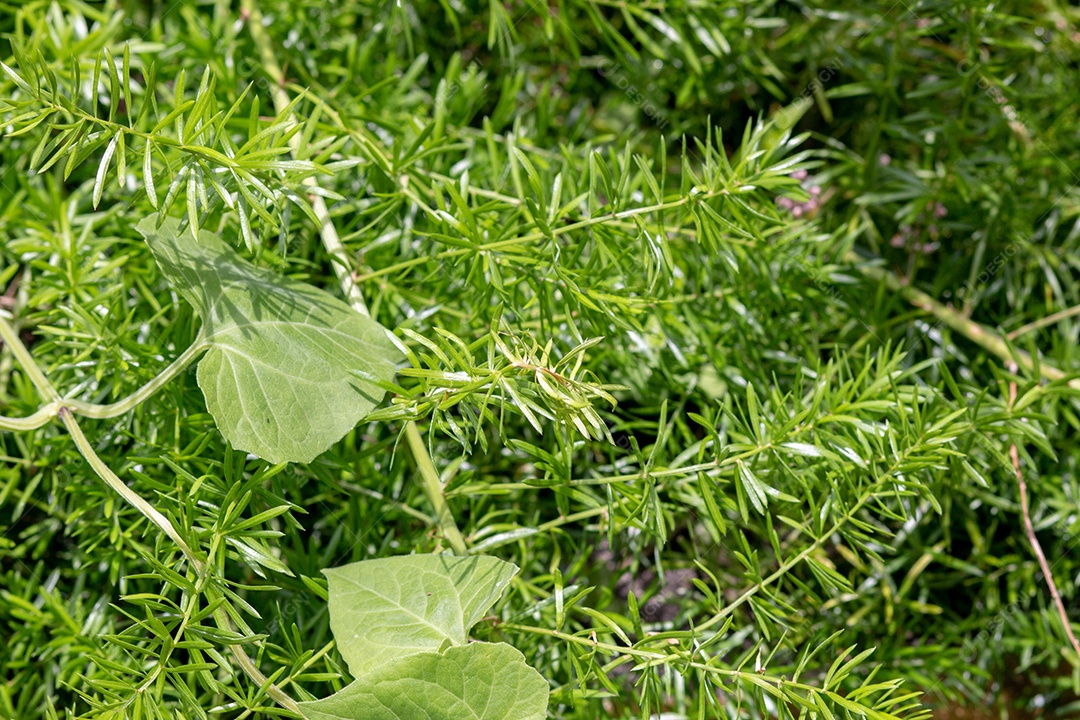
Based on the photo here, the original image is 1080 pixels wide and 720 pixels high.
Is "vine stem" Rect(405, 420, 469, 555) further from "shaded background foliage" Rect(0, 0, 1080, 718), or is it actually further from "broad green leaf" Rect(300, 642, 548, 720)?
"broad green leaf" Rect(300, 642, 548, 720)

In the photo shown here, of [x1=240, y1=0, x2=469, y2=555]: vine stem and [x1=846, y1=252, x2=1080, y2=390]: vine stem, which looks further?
[x1=846, y1=252, x2=1080, y2=390]: vine stem

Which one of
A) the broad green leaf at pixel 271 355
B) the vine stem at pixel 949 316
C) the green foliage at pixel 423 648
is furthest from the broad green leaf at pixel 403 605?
the vine stem at pixel 949 316

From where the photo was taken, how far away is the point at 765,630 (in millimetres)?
757

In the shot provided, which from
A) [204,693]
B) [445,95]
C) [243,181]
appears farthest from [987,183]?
[204,693]

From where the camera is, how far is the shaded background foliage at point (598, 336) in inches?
30.7

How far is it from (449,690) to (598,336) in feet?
1.08

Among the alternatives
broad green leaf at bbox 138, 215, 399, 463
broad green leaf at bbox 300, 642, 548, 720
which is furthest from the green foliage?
broad green leaf at bbox 138, 215, 399, 463

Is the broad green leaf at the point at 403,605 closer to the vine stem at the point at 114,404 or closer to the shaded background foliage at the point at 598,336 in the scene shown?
the shaded background foliage at the point at 598,336

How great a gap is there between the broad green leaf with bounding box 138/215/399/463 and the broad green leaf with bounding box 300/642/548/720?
0.60ft

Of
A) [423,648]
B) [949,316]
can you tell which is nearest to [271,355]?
[423,648]

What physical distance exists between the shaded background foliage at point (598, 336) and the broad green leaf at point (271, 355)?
0.04 meters

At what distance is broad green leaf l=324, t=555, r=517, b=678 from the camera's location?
2.33 feet

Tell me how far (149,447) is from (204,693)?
0.84ft

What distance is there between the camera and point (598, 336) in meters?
0.82
